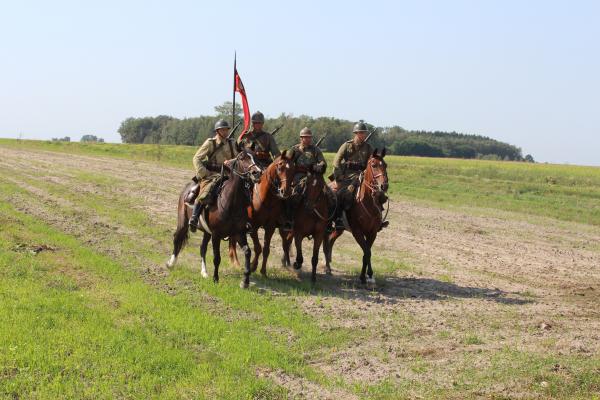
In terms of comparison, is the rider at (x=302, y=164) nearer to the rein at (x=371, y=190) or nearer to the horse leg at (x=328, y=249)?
the rein at (x=371, y=190)

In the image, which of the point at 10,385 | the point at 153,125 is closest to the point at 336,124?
the point at 10,385

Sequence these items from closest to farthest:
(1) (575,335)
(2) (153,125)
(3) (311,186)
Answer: (1) (575,335), (3) (311,186), (2) (153,125)

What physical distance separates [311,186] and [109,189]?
1727 centimetres

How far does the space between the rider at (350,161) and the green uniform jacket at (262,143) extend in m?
1.38

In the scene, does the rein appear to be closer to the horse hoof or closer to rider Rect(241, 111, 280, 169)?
rider Rect(241, 111, 280, 169)

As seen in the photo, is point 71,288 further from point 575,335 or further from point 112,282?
point 575,335

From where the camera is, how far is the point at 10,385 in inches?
241

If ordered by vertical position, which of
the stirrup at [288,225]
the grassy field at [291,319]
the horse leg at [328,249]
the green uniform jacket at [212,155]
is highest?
the green uniform jacket at [212,155]

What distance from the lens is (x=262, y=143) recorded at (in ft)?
42.2

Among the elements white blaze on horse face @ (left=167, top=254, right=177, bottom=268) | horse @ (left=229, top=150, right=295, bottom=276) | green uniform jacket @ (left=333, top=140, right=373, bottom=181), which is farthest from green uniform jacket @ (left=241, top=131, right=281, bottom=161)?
white blaze on horse face @ (left=167, top=254, right=177, bottom=268)

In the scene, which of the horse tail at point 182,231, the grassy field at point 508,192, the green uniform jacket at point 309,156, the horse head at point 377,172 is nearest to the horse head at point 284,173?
the green uniform jacket at point 309,156

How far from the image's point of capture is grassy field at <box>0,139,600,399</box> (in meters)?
6.52

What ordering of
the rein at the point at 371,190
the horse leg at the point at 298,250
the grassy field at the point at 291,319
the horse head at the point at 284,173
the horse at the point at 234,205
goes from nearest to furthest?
the grassy field at the point at 291,319, the horse head at the point at 284,173, the horse at the point at 234,205, the rein at the point at 371,190, the horse leg at the point at 298,250

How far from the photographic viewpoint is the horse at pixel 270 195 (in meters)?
10.5
